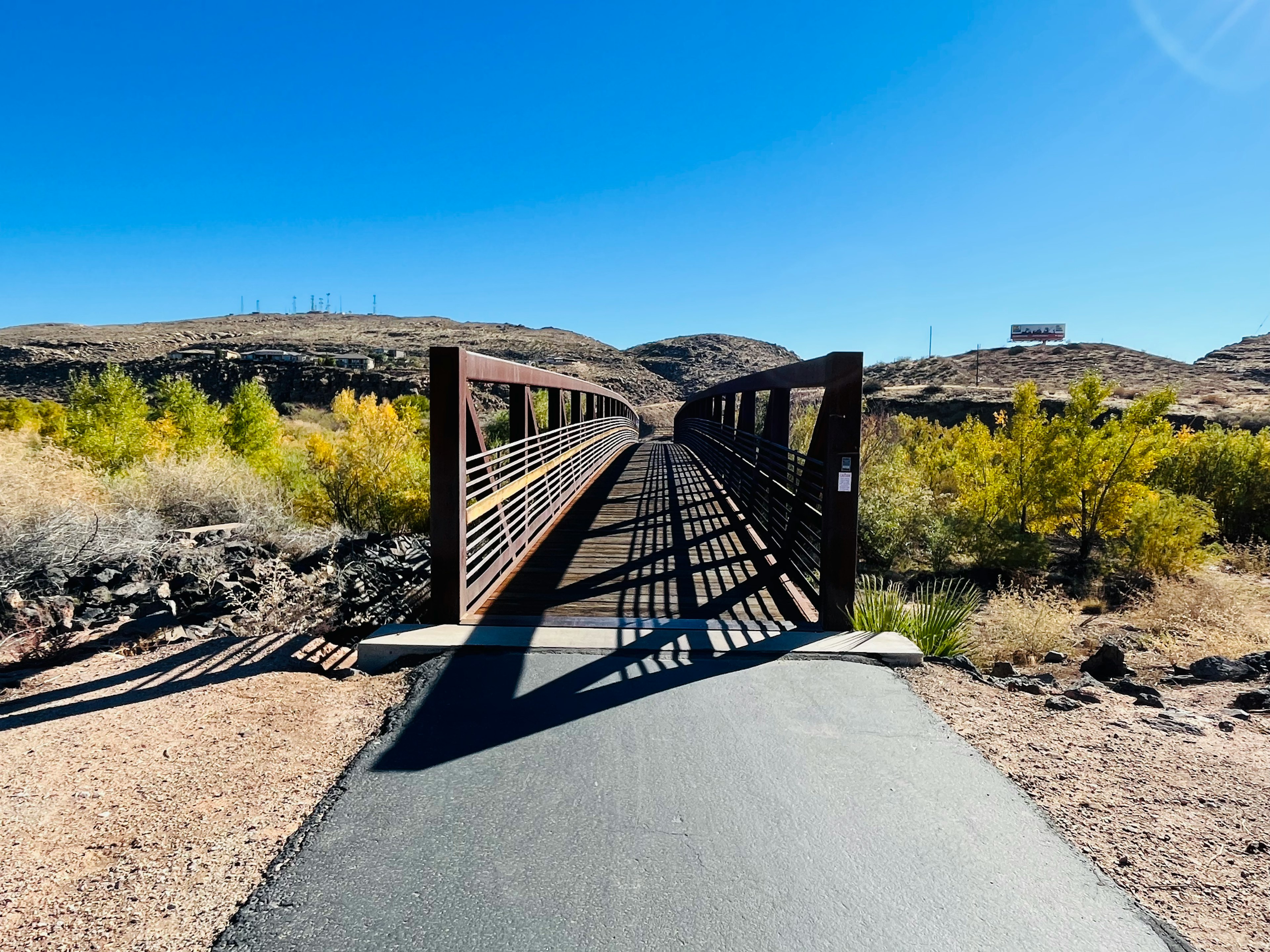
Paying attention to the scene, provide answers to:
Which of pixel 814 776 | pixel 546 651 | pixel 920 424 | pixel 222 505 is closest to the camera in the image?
pixel 814 776

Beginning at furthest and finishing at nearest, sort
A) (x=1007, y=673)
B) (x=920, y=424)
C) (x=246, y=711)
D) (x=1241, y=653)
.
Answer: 1. (x=920, y=424)
2. (x=1241, y=653)
3. (x=1007, y=673)
4. (x=246, y=711)

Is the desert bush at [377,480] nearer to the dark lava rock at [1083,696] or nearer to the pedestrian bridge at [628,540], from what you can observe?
the pedestrian bridge at [628,540]

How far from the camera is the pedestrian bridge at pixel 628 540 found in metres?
5.10

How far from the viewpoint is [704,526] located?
972cm

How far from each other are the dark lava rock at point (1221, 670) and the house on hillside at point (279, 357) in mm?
82624

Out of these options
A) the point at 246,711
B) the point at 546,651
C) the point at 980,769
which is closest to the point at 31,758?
the point at 246,711

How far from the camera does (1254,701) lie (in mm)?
4793

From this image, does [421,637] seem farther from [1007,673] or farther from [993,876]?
[1007,673]

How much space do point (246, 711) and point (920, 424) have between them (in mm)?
25644

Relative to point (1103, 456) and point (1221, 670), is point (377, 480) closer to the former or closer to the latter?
point (1221, 670)

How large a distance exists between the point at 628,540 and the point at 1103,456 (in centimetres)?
1164

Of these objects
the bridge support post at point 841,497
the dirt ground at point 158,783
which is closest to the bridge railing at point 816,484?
the bridge support post at point 841,497

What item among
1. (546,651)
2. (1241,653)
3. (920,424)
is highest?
(920,424)

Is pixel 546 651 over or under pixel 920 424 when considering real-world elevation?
under
